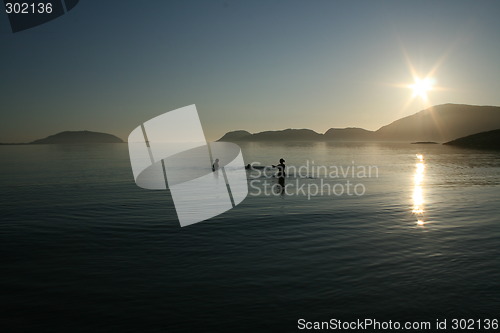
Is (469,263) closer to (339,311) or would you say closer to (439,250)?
(439,250)

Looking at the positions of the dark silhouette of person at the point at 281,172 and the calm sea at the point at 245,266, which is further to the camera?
A: the dark silhouette of person at the point at 281,172

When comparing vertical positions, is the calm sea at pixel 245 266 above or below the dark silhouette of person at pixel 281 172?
below

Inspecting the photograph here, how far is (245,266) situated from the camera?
13516 mm

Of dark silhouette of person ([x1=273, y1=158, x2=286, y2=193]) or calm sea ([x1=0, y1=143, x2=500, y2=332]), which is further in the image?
dark silhouette of person ([x1=273, y1=158, x2=286, y2=193])

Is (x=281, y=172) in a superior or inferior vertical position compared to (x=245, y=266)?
superior

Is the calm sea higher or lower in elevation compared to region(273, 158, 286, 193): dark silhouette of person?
lower

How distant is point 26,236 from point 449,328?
1927 cm

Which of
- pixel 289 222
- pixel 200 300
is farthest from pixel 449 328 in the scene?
pixel 289 222

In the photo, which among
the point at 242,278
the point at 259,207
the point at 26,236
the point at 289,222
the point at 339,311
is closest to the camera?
the point at 339,311

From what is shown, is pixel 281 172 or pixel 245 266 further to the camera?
pixel 281 172

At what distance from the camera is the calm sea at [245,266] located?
976 cm

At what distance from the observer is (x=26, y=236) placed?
1836cm

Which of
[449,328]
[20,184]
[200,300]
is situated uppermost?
[20,184]

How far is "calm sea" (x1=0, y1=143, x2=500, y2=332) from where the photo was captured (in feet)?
32.0
